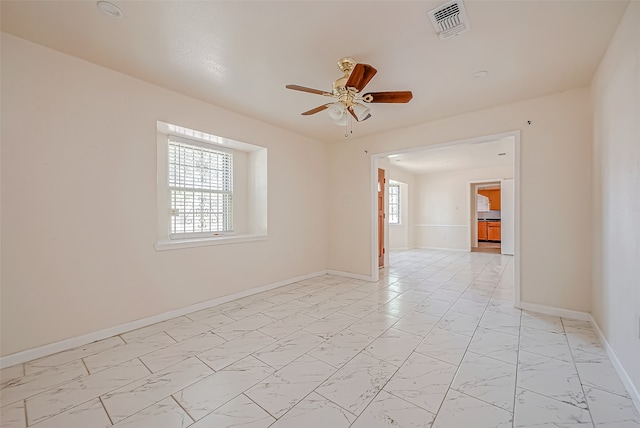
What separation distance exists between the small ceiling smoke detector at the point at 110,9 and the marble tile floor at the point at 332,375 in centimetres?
265

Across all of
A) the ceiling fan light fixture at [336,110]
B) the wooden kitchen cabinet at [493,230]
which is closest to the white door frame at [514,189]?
the ceiling fan light fixture at [336,110]

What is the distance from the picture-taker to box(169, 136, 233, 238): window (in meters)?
3.61

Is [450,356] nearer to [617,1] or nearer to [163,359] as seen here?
[163,359]

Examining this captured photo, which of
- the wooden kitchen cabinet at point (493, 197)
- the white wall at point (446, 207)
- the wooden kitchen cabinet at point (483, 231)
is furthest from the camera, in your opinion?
the wooden kitchen cabinet at point (493, 197)

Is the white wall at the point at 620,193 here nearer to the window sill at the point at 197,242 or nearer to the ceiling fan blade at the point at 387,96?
the ceiling fan blade at the point at 387,96

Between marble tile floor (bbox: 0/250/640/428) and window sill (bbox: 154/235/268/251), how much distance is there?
33.2 inches

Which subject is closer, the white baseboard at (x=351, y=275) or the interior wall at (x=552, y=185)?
the interior wall at (x=552, y=185)

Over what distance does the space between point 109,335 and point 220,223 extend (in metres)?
1.96

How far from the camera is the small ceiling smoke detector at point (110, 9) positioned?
1815 mm

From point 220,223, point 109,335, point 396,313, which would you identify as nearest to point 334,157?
point 220,223

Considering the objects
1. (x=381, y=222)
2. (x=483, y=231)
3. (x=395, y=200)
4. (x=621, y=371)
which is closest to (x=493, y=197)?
(x=483, y=231)

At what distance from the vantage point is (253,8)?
6.01 feet

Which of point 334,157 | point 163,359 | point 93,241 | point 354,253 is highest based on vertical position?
point 334,157

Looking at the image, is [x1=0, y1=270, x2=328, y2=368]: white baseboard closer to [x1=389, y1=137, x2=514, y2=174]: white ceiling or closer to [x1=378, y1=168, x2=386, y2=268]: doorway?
[x1=378, y1=168, x2=386, y2=268]: doorway
